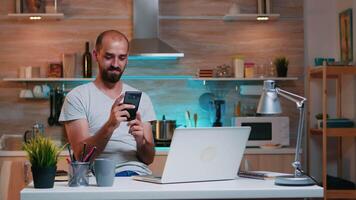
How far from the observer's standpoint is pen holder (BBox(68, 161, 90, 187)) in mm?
2611

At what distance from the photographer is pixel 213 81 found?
240 inches

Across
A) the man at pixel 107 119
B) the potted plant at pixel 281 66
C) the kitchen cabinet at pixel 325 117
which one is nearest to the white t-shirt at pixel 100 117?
the man at pixel 107 119

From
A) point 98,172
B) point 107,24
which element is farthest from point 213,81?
point 98,172

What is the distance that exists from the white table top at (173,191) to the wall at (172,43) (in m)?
3.37

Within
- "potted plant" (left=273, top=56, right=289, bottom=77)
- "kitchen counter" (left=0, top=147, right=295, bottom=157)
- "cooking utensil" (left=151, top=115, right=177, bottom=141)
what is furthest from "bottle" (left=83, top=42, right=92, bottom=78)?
"potted plant" (left=273, top=56, right=289, bottom=77)

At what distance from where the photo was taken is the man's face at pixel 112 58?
3293mm

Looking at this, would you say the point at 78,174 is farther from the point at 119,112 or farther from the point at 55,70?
the point at 55,70

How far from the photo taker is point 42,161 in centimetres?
263

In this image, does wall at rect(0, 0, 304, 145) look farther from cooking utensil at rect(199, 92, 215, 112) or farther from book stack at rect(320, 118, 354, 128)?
book stack at rect(320, 118, 354, 128)

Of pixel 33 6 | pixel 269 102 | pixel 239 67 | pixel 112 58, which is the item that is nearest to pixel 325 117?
pixel 239 67

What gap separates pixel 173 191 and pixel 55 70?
3593 millimetres

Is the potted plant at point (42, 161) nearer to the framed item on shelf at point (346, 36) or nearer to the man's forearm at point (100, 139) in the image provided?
the man's forearm at point (100, 139)

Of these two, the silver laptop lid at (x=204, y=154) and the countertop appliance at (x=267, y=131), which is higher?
the silver laptop lid at (x=204, y=154)

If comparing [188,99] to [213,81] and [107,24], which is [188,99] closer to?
[213,81]
